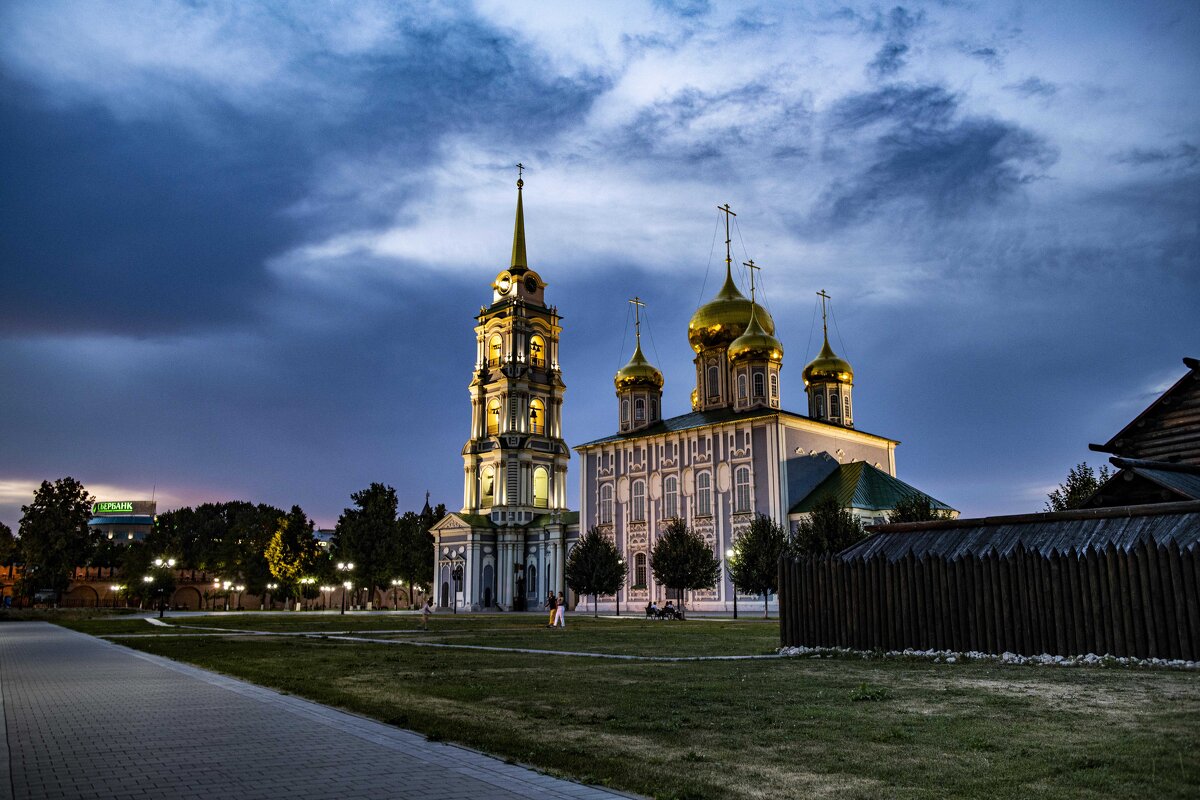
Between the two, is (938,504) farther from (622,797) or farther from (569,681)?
(622,797)

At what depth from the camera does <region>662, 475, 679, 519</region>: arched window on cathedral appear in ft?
212

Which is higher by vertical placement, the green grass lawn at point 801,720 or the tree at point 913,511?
the tree at point 913,511

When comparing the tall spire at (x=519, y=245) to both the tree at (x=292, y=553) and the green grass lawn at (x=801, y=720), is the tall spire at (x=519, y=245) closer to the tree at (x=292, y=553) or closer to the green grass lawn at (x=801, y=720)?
the tree at (x=292, y=553)

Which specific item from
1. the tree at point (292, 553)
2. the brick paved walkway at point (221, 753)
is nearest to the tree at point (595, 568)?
the tree at point (292, 553)

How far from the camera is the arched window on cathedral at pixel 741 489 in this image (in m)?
60.5

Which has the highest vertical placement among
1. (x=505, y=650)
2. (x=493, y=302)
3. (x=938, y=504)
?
(x=493, y=302)

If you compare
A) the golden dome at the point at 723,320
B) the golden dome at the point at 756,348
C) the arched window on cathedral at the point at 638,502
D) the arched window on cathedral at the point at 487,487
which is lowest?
the arched window on cathedral at the point at 638,502

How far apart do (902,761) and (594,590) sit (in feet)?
174

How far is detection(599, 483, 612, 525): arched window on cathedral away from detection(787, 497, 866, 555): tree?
2312 cm

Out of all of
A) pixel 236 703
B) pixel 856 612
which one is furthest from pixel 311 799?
pixel 856 612

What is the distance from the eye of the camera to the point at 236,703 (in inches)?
503

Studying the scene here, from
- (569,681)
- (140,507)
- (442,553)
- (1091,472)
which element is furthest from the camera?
(140,507)

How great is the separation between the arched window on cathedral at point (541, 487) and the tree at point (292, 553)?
21.0 m

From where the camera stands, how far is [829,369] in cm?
7012
